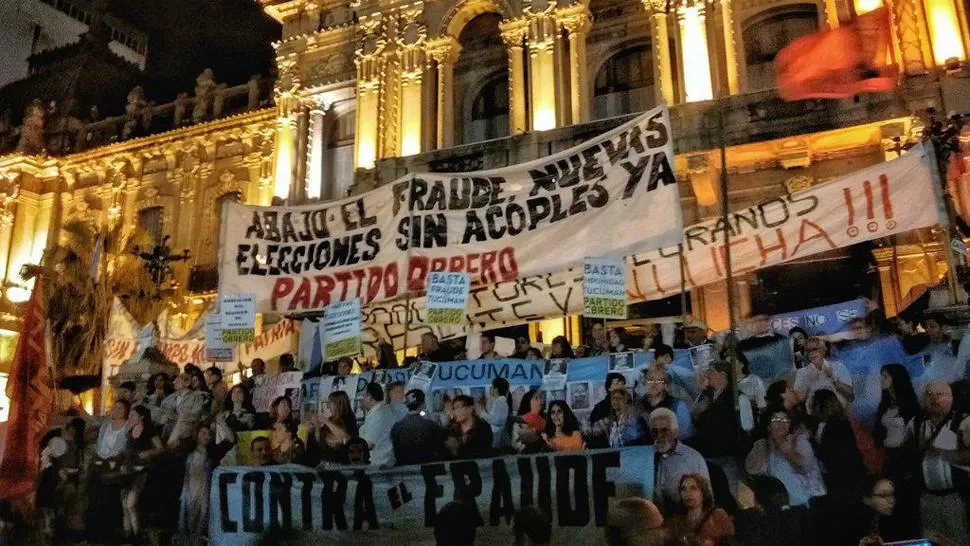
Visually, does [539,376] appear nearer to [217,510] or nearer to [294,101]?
[217,510]

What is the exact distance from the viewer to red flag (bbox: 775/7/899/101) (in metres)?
10.8

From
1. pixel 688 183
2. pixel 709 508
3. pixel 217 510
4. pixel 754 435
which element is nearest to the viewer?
pixel 709 508

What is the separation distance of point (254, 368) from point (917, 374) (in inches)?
348

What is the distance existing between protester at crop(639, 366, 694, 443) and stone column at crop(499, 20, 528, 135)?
34.7ft

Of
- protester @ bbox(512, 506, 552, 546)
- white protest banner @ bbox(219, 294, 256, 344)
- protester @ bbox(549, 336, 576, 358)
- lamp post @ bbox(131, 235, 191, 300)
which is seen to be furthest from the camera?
lamp post @ bbox(131, 235, 191, 300)

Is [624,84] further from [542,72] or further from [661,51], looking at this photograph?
[542,72]

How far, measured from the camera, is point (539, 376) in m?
9.00

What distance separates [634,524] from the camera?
6609 mm

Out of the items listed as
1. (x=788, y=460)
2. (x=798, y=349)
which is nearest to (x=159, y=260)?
(x=798, y=349)

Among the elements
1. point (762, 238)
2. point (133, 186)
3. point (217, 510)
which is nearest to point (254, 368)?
point (217, 510)

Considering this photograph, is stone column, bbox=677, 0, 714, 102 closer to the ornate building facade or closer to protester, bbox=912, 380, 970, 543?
the ornate building facade

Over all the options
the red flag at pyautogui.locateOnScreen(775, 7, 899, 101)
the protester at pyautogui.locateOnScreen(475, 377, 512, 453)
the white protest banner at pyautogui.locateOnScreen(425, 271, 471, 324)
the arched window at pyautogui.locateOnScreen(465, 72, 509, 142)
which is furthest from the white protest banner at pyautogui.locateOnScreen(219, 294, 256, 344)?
the arched window at pyautogui.locateOnScreen(465, 72, 509, 142)

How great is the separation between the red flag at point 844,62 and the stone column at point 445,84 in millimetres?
8776

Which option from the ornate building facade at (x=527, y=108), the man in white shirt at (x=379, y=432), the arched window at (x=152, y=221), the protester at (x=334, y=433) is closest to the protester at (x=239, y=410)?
the protester at (x=334, y=433)
